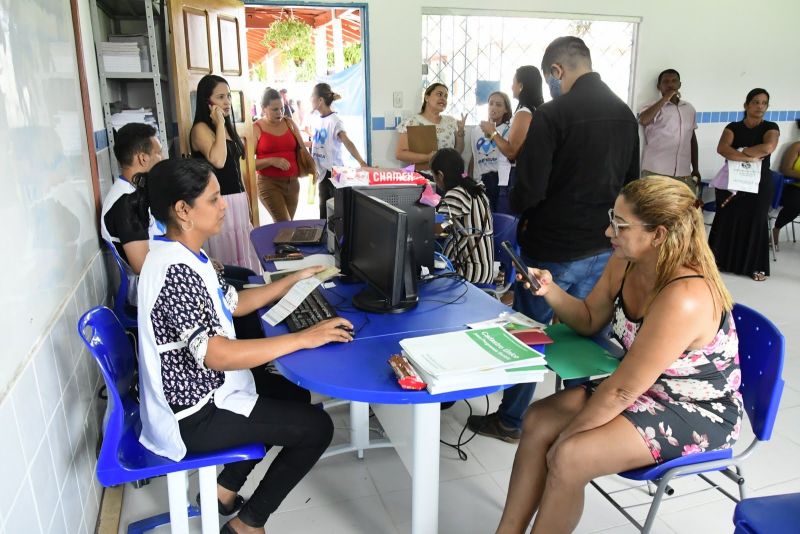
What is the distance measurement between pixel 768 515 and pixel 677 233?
0.68 m

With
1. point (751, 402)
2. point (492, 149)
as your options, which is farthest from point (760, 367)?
point (492, 149)

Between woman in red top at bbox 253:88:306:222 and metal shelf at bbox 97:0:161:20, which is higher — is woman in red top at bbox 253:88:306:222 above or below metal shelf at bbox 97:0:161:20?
below

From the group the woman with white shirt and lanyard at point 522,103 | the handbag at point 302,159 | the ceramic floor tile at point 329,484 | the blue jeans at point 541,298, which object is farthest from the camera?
the handbag at point 302,159

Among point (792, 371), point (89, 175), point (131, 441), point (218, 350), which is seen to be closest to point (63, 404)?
point (131, 441)

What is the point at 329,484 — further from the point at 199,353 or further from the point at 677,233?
the point at 677,233

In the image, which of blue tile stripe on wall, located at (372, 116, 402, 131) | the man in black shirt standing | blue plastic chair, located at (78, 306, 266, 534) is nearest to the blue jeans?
the man in black shirt standing

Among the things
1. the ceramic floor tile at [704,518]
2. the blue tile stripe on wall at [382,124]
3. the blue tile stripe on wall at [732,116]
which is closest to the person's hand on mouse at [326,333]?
the ceramic floor tile at [704,518]

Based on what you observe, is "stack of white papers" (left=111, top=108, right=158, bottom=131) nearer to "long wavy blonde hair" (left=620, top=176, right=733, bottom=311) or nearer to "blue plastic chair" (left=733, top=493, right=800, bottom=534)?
"long wavy blonde hair" (left=620, top=176, right=733, bottom=311)

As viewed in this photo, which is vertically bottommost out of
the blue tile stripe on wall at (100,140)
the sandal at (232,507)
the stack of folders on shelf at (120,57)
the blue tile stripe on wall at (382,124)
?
the sandal at (232,507)

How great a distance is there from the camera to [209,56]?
12.9 ft

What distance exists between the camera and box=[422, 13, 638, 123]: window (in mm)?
4934

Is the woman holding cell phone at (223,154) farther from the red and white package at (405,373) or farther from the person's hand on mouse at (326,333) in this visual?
the red and white package at (405,373)

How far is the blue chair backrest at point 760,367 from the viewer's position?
1531 mm

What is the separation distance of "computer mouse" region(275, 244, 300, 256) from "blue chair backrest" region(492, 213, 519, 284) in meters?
1.07
